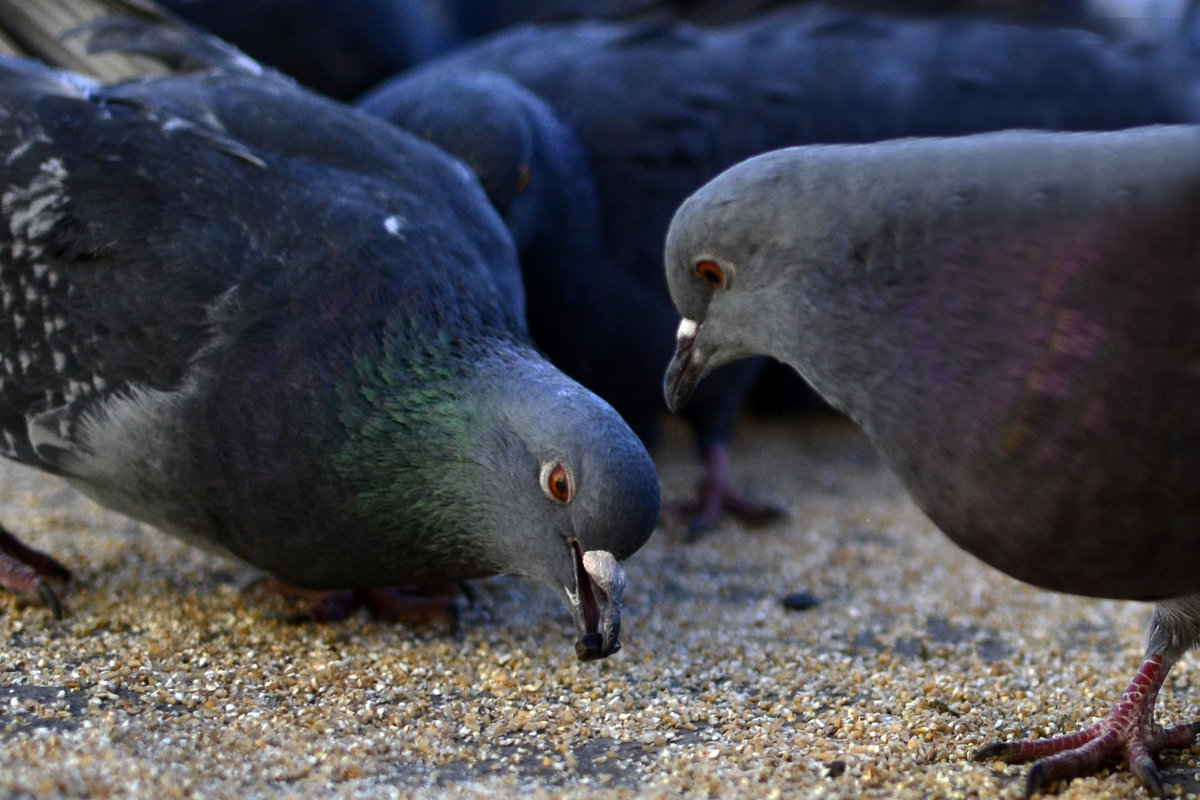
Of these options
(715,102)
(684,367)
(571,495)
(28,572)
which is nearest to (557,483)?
(571,495)

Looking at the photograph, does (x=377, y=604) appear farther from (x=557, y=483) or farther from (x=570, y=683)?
(x=557, y=483)

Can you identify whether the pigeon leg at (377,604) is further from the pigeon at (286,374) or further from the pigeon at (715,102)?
the pigeon at (715,102)

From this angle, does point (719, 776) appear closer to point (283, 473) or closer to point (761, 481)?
point (283, 473)

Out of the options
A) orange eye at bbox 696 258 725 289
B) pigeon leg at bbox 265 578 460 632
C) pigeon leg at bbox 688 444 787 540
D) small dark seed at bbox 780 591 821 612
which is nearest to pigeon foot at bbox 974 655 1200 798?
orange eye at bbox 696 258 725 289

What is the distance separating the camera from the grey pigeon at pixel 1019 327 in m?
3.10

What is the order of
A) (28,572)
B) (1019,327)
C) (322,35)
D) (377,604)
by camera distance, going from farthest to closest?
(322,35) < (377,604) < (28,572) < (1019,327)

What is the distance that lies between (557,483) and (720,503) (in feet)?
9.55

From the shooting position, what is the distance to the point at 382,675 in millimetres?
4348

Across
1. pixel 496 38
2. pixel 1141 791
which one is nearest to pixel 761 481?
pixel 496 38

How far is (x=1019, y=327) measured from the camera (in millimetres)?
3174

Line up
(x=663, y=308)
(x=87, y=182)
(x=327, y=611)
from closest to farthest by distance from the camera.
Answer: (x=87, y=182) < (x=327, y=611) < (x=663, y=308)

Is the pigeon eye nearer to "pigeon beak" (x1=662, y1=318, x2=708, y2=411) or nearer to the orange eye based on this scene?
"pigeon beak" (x1=662, y1=318, x2=708, y2=411)

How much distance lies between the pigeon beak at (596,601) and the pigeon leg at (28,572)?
1.96 metres

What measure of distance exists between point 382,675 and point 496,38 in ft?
14.2
